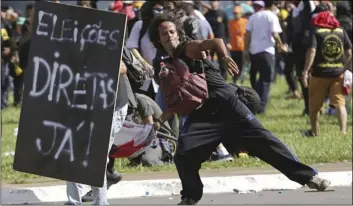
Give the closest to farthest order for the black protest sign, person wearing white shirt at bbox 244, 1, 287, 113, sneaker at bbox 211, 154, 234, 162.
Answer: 1. the black protest sign
2. sneaker at bbox 211, 154, 234, 162
3. person wearing white shirt at bbox 244, 1, 287, 113

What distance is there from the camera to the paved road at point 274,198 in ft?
35.1

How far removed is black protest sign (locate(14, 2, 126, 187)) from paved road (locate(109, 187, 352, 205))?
8.01ft

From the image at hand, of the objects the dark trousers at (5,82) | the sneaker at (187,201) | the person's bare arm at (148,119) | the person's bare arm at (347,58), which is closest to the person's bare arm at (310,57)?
the person's bare arm at (347,58)

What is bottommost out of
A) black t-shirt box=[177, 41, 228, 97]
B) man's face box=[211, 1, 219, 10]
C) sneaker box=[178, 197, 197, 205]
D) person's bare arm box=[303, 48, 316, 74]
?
sneaker box=[178, 197, 197, 205]

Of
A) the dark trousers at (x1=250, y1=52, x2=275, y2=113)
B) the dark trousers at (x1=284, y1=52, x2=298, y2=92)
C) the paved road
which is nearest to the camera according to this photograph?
the paved road

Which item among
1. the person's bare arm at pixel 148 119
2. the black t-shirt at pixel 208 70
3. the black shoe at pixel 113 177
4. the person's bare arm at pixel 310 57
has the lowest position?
the black shoe at pixel 113 177

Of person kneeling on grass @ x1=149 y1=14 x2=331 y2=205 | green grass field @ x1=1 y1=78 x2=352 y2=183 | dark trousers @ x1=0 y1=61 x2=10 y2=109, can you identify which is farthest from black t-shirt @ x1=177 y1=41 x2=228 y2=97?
dark trousers @ x1=0 y1=61 x2=10 y2=109

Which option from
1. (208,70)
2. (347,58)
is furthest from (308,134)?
(208,70)

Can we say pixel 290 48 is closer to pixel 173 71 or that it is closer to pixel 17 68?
pixel 17 68

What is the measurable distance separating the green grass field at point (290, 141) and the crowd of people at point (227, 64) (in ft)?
1.01

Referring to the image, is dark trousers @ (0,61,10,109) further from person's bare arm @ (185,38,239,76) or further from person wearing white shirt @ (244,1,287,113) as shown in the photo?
person's bare arm @ (185,38,239,76)

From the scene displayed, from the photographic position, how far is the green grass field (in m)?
12.7

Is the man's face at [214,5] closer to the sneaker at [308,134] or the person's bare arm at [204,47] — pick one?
the sneaker at [308,134]

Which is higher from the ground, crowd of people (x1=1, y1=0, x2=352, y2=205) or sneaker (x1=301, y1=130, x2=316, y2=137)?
crowd of people (x1=1, y1=0, x2=352, y2=205)
